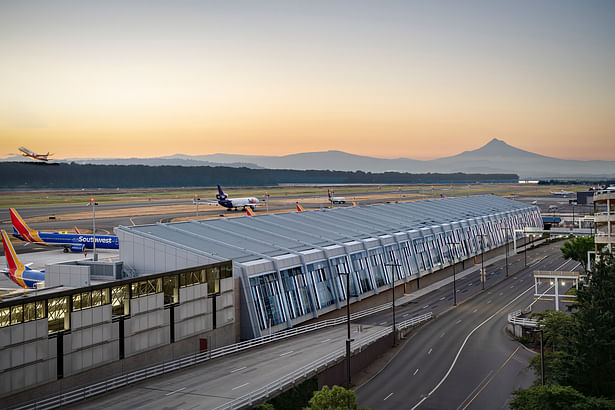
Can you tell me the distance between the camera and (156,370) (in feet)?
133

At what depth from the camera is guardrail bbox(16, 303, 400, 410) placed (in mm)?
33562

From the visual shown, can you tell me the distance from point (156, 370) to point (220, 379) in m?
4.93

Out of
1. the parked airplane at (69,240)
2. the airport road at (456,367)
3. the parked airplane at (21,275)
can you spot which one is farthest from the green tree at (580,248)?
the parked airplane at (69,240)

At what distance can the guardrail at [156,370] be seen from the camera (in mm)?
33562

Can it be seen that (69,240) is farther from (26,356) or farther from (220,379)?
(26,356)

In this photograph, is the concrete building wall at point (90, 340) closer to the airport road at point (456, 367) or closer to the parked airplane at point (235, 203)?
the airport road at point (456, 367)

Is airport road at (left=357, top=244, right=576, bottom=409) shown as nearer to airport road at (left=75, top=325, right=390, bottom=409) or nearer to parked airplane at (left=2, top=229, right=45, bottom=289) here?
airport road at (left=75, top=325, right=390, bottom=409)

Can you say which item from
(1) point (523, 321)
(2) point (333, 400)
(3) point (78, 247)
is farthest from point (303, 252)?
(3) point (78, 247)

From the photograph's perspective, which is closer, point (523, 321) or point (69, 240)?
point (523, 321)

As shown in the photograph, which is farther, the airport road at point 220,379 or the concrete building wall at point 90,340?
the concrete building wall at point 90,340

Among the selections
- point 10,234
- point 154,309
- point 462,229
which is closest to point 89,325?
point 154,309

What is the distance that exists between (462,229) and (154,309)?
72714 mm

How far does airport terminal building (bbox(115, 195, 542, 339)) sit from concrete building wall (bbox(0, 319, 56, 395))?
1899 cm

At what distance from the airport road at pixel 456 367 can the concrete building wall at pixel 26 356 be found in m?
20.1
